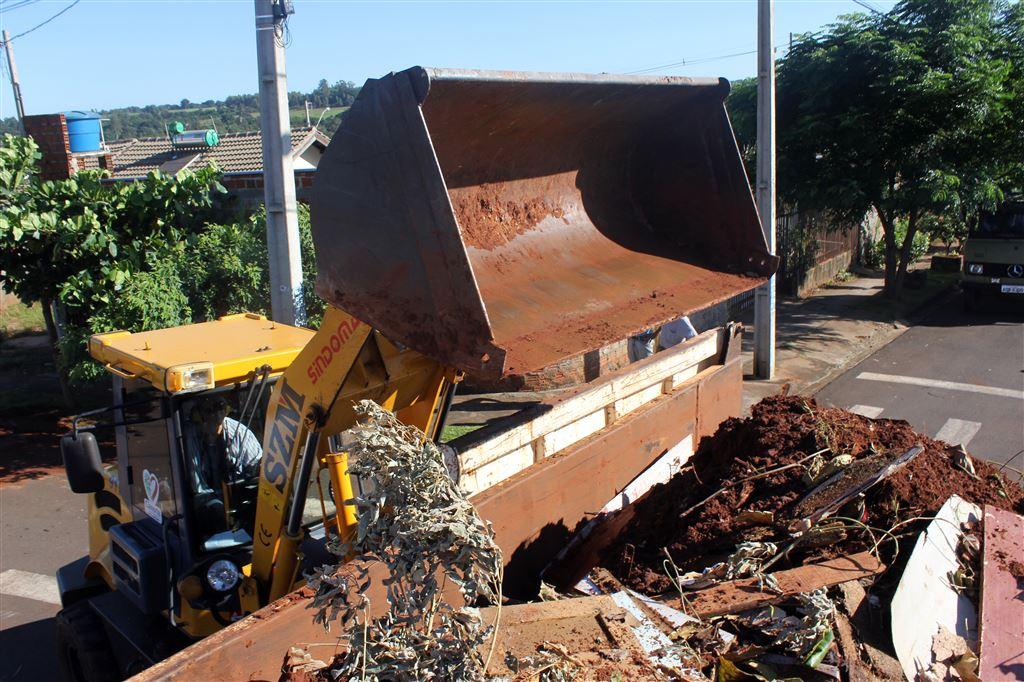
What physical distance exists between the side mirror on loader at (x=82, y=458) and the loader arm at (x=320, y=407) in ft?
2.35

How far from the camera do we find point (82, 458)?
129 inches

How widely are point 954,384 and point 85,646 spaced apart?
10.7 m

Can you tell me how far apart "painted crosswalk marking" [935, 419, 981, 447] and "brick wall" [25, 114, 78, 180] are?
12.2 meters

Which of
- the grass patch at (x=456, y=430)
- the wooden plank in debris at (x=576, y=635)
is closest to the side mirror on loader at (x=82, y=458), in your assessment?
the wooden plank in debris at (x=576, y=635)

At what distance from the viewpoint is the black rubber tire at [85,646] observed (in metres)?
3.78

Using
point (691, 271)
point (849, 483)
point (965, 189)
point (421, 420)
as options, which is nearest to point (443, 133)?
point (421, 420)

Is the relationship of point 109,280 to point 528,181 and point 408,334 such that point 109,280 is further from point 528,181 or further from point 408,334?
point 408,334

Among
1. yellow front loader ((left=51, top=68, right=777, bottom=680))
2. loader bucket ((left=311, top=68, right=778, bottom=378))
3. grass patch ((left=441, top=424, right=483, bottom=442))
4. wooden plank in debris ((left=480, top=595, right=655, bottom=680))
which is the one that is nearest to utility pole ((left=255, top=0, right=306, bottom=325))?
yellow front loader ((left=51, top=68, right=777, bottom=680))

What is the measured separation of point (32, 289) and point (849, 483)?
9.22 metres

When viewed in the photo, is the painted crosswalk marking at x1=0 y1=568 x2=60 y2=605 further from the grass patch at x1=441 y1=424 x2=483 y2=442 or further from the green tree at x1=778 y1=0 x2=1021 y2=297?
the green tree at x1=778 y1=0 x2=1021 y2=297

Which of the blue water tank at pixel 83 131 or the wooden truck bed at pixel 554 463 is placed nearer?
the wooden truck bed at pixel 554 463

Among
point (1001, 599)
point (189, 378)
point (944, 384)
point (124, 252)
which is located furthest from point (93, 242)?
point (944, 384)

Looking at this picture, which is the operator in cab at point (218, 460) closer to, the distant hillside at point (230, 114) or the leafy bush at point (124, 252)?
the leafy bush at point (124, 252)

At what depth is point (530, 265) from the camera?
3.52 meters
